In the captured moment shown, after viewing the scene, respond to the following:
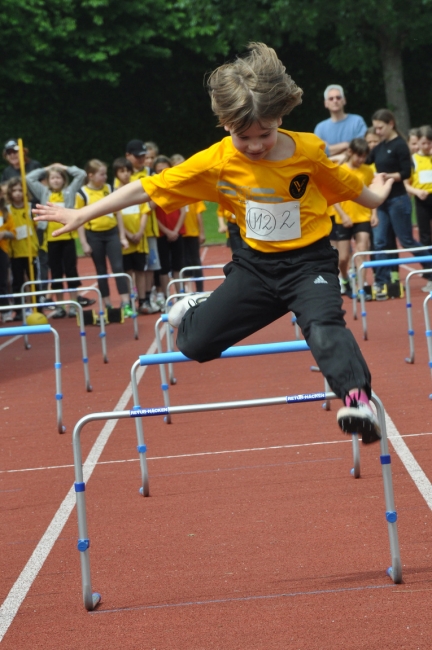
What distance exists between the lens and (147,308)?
13891mm

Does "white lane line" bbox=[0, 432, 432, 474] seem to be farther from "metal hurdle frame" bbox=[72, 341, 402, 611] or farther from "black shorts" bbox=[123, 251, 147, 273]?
"black shorts" bbox=[123, 251, 147, 273]

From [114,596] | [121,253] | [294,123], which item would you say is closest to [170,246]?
[121,253]

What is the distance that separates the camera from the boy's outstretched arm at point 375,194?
15.1 ft

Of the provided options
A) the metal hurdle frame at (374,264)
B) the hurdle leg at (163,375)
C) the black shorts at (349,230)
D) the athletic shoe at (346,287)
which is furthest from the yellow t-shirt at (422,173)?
the hurdle leg at (163,375)

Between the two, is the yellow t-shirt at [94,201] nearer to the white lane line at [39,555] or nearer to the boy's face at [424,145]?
the boy's face at [424,145]

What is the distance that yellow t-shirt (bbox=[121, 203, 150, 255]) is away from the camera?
13.2m

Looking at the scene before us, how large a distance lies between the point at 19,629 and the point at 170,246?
10.0 meters

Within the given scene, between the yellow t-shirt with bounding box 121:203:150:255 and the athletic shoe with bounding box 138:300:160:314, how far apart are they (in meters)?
0.82

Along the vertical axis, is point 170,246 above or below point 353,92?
below

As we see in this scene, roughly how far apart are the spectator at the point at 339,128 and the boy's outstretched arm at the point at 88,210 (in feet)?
28.1

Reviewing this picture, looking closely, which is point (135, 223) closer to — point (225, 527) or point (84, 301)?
point (84, 301)

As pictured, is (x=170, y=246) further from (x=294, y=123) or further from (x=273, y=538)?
(x=294, y=123)

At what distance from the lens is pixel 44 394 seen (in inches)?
369

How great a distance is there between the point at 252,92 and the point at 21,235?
10178 millimetres
